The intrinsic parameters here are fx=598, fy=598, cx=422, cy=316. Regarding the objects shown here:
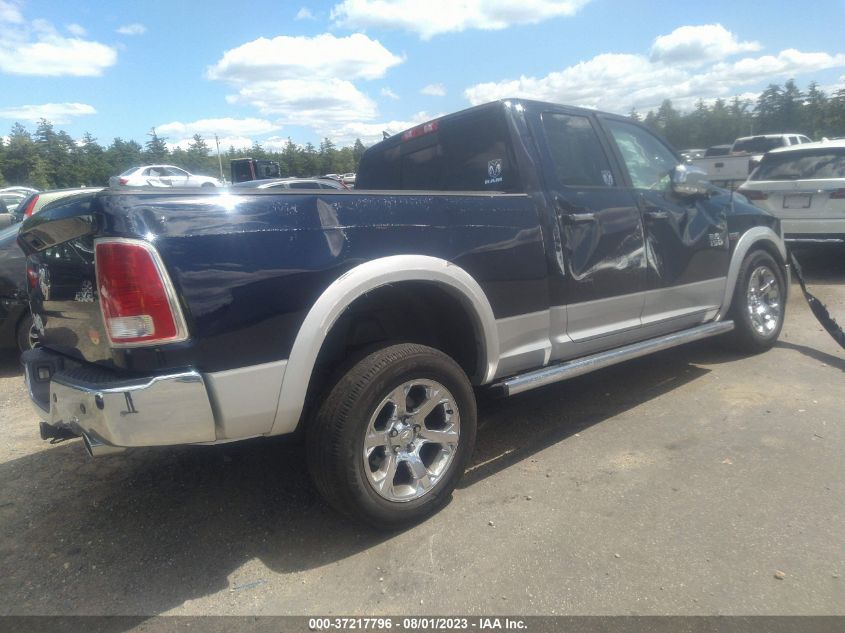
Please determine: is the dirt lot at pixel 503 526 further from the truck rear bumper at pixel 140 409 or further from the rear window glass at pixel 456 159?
the rear window glass at pixel 456 159

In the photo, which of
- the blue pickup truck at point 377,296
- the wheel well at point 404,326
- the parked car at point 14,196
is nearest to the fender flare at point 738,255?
the blue pickup truck at point 377,296

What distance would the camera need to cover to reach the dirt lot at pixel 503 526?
2324 millimetres

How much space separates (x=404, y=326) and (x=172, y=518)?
150 cm

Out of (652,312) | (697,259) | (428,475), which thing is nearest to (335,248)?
(428,475)

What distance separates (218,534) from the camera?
282 cm

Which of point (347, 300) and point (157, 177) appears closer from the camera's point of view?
point (347, 300)

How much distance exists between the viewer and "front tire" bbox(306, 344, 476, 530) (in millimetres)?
2494

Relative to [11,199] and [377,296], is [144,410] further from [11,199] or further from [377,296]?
[11,199]

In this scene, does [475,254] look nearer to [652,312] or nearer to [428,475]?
[428,475]

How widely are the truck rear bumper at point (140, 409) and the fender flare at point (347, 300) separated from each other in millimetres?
319

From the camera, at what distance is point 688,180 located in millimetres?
4172

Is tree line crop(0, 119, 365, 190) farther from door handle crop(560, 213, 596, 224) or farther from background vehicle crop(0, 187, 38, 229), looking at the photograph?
door handle crop(560, 213, 596, 224)

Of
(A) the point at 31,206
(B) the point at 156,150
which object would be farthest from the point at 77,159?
(A) the point at 31,206

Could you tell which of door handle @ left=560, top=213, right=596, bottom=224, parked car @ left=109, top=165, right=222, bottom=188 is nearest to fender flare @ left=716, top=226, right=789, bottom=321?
door handle @ left=560, top=213, right=596, bottom=224
